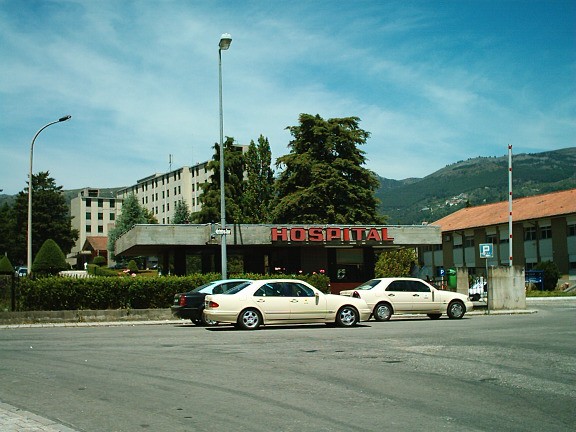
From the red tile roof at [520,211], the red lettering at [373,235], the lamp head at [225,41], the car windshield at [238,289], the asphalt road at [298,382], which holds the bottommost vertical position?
the asphalt road at [298,382]

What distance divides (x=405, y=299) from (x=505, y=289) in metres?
8.65

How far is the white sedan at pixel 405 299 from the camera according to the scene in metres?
24.0

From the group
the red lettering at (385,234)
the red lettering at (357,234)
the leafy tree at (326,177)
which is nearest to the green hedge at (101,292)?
the red lettering at (357,234)

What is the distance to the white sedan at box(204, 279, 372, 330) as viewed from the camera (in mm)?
19422

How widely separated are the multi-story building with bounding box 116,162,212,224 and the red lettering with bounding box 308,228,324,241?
292 feet

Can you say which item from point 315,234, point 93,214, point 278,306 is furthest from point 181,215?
point 278,306

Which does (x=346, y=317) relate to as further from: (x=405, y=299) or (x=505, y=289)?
(x=505, y=289)

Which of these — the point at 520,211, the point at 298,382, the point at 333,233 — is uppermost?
the point at 520,211

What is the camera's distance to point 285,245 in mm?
35781

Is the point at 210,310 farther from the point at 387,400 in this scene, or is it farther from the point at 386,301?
the point at 387,400

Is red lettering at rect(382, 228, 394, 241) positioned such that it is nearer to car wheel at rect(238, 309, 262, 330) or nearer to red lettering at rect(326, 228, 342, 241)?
red lettering at rect(326, 228, 342, 241)

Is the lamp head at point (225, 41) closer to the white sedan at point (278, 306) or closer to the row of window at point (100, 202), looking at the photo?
the white sedan at point (278, 306)

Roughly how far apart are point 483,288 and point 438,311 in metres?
20.3

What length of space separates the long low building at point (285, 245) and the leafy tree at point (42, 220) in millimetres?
61896
